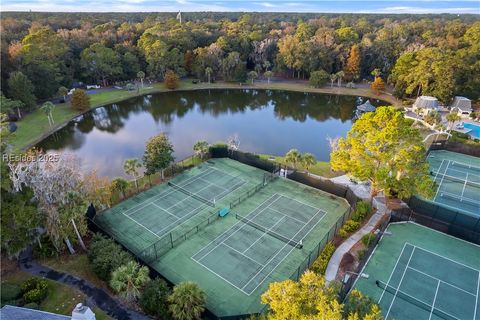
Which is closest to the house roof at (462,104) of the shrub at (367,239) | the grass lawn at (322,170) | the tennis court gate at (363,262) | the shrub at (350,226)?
Result: the grass lawn at (322,170)

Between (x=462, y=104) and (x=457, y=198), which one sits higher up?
(x=462, y=104)

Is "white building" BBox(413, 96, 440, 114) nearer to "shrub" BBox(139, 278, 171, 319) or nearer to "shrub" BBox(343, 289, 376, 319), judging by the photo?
"shrub" BBox(343, 289, 376, 319)

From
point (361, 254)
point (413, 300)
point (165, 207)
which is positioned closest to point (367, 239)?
point (361, 254)

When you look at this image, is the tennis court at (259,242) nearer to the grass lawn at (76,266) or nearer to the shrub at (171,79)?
the grass lawn at (76,266)

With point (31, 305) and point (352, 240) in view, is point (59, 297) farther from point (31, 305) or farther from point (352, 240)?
point (352, 240)

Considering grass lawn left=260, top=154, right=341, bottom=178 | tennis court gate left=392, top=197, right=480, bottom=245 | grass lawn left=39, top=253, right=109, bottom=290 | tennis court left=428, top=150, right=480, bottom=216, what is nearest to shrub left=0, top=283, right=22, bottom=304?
grass lawn left=39, top=253, right=109, bottom=290

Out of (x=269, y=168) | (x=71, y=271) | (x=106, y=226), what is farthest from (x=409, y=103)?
(x=71, y=271)
